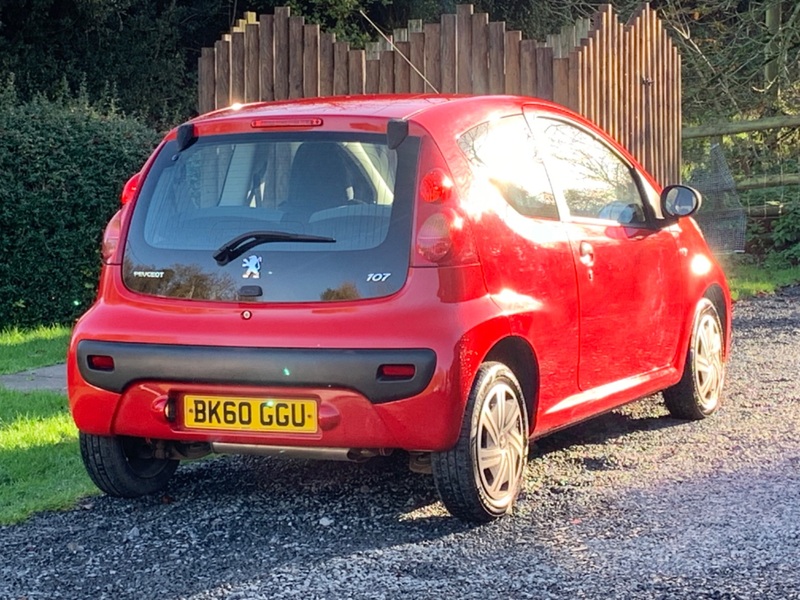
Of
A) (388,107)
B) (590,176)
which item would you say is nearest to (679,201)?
(590,176)

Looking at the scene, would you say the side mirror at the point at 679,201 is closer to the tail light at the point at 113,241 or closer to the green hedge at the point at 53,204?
the tail light at the point at 113,241

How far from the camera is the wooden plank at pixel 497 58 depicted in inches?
409

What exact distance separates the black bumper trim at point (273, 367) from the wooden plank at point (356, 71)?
6.03m

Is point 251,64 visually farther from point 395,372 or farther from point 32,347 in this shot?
point 395,372

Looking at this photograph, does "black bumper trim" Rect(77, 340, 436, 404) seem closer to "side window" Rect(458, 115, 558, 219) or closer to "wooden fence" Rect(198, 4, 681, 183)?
"side window" Rect(458, 115, 558, 219)

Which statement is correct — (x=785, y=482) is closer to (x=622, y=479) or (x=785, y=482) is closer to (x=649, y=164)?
(x=622, y=479)

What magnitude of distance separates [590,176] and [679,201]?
0.63 m

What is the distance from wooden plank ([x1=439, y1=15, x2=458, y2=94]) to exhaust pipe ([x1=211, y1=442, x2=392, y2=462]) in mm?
5928

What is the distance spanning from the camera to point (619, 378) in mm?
6191

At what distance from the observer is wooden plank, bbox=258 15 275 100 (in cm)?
1102

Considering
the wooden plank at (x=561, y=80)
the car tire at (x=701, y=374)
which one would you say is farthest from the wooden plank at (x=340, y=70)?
the car tire at (x=701, y=374)

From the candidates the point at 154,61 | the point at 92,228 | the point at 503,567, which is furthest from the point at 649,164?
the point at 154,61

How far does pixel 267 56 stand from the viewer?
1106 centimetres

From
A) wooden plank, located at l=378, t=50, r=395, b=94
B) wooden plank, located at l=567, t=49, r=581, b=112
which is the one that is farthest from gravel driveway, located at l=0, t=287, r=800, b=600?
wooden plank, located at l=378, t=50, r=395, b=94
